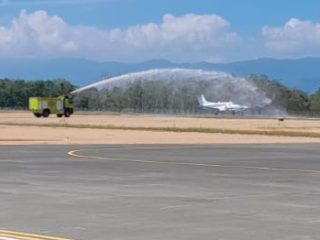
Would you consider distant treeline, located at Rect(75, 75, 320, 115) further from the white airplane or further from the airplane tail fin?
the white airplane

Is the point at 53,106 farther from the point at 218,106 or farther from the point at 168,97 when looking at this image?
the point at 218,106

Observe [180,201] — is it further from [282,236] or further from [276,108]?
[276,108]

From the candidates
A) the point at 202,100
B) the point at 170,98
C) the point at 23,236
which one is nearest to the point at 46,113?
the point at 170,98

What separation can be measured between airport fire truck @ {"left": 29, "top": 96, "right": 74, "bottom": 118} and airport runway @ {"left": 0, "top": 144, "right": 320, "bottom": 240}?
73.5m

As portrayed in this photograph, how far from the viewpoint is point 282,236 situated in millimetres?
11844

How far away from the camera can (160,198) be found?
55.3ft

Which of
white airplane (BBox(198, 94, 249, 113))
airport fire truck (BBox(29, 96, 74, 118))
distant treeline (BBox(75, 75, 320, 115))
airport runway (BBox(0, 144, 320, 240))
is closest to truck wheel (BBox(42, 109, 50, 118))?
airport fire truck (BBox(29, 96, 74, 118))

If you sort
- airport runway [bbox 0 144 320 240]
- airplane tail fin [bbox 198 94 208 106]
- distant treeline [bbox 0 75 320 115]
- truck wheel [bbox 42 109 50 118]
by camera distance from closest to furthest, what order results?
airport runway [bbox 0 144 320 240] < truck wheel [bbox 42 109 50 118] < distant treeline [bbox 0 75 320 115] < airplane tail fin [bbox 198 94 208 106]

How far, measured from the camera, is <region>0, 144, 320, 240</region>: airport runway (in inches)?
491

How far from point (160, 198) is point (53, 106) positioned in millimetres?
89269

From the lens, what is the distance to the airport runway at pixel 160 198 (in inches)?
491

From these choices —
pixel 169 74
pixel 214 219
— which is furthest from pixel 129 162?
pixel 169 74

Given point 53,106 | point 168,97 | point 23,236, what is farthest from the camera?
point 168,97

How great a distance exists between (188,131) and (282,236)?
170ft
